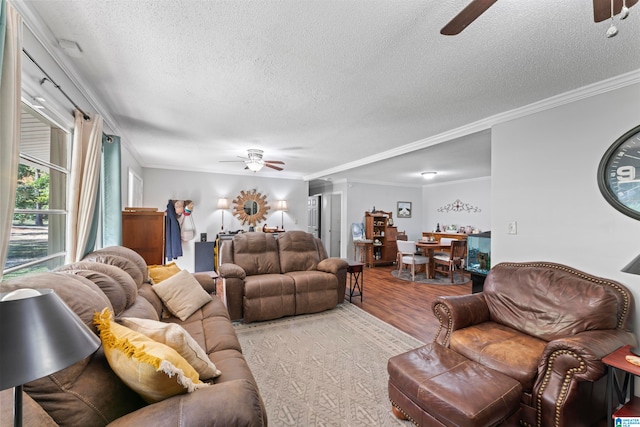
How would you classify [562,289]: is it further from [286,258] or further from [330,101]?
[286,258]

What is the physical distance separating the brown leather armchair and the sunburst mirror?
16.6 ft

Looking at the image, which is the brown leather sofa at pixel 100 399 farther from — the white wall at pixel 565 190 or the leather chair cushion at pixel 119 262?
the white wall at pixel 565 190

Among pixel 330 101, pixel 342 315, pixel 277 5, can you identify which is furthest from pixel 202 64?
pixel 342 315

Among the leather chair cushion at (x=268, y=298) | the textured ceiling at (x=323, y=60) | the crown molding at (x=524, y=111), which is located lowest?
the leather chair cushion at (x=268, y=298)

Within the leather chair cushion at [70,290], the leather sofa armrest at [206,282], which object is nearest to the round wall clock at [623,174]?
the leather chair cushion at [70,290]

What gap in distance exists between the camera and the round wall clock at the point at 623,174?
79.8 inches

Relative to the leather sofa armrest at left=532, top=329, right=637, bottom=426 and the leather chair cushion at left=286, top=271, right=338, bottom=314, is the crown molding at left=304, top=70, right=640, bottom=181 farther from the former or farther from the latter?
the leather chair cushion at left=286, top=271, right=338, bottom=314

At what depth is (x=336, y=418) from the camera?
181cm

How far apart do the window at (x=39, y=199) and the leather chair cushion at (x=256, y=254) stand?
1.86m

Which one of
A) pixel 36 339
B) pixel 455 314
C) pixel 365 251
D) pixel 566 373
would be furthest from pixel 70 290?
pixel 365 251

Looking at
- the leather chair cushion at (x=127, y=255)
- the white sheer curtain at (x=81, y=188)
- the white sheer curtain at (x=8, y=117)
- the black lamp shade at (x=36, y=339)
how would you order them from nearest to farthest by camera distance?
the black lamp shade at (x=36, y=339) → the white sheer curtain at (x=8, y=117) → the white sheer curtain at (x=81, y=188) → the leather chair cushion at (x=127, y=255)

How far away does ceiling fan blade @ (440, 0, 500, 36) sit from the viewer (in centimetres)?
101

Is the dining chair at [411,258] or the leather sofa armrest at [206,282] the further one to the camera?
the dining chair at [411,258]

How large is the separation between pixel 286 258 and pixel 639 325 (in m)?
3.46
